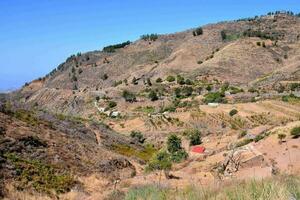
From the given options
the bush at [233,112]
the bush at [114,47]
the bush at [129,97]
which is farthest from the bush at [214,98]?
the bush at [114,47]

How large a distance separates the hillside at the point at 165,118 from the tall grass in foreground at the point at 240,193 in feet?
0.26

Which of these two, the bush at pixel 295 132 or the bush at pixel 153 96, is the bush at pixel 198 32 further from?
the bush at pixel 295 132

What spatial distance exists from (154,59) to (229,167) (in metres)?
126

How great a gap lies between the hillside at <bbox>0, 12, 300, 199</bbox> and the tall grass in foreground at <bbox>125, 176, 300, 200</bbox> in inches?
3.1

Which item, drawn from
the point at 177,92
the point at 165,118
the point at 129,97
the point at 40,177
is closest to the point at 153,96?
the point at 177,92

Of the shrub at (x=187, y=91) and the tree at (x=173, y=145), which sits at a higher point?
the shrub at (x=187, y=91)

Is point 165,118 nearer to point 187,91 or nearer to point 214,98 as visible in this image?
point 214,98

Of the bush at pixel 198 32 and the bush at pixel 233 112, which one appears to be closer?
the bush at pixel 233 112

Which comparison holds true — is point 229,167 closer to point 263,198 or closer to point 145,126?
point 263,198

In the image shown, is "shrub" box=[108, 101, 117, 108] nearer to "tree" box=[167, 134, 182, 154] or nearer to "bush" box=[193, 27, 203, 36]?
"tree" box=[167, 134, 182, 154]

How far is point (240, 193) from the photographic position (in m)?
7.17

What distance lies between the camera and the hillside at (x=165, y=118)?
19.4 meters

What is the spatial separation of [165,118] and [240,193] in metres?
63.2

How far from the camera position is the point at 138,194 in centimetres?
886
